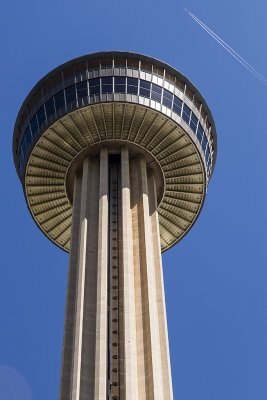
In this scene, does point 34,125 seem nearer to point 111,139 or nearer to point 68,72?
point 68,72

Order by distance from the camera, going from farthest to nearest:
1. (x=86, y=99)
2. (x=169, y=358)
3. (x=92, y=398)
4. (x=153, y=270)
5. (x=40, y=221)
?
(x=40, y=221) < (x=86, y=99) < (x=153, y=270) < (x=169, y=358) < (x=92, y=398)

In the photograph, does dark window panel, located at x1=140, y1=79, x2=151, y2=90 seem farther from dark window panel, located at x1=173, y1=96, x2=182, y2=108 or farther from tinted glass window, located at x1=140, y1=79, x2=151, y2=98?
dark window panel, located at x1=173, y1=96, x2=182, y2=108

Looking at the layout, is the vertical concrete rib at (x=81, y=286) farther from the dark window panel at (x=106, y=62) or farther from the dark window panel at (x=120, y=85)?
the dark window panel at (x=106, y=62)

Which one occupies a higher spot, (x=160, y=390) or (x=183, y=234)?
(x=183, y=234)

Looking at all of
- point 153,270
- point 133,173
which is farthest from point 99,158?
point 153,270

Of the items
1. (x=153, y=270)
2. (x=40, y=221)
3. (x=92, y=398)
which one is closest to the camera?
(x=92, y=398)

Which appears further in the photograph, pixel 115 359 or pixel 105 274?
pixel 105 274

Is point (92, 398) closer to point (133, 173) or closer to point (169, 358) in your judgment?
point (169, 358)
